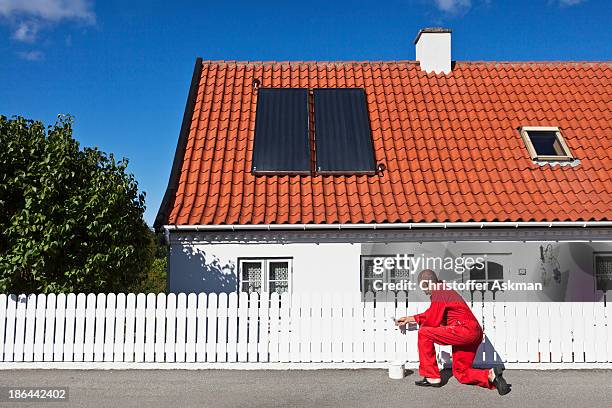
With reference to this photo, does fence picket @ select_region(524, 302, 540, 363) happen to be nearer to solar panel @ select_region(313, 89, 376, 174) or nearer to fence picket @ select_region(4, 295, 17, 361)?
solar panel @ select_region(313, 89, 376, 174)

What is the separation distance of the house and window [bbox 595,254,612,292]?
1.5 inches

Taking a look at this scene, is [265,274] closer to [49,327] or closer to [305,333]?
[305,333]

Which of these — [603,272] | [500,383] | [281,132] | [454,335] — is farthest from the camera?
[281,132]

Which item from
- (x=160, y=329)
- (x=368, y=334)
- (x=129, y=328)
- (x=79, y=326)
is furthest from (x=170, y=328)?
(x=368, y=334)

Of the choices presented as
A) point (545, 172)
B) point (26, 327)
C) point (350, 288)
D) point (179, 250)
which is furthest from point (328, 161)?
point (26, 327)

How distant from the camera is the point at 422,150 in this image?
1243 centimetres

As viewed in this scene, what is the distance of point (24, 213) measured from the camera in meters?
8.62

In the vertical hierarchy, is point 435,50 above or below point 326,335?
above

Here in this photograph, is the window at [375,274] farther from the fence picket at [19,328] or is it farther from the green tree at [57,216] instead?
the fence picket at [19,328]

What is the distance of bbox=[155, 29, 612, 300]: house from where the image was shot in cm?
1060

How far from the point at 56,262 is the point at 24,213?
924 millimetres

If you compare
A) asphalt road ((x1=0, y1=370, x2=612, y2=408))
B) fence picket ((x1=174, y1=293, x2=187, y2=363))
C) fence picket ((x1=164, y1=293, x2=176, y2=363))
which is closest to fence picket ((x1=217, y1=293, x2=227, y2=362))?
asphalt road ((x1=0, y1=370, x2=612, y2=408))

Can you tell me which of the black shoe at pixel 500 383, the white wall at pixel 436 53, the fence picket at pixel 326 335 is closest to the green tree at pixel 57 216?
the fence picket at pixel 326 335

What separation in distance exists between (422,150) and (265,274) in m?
4.39
